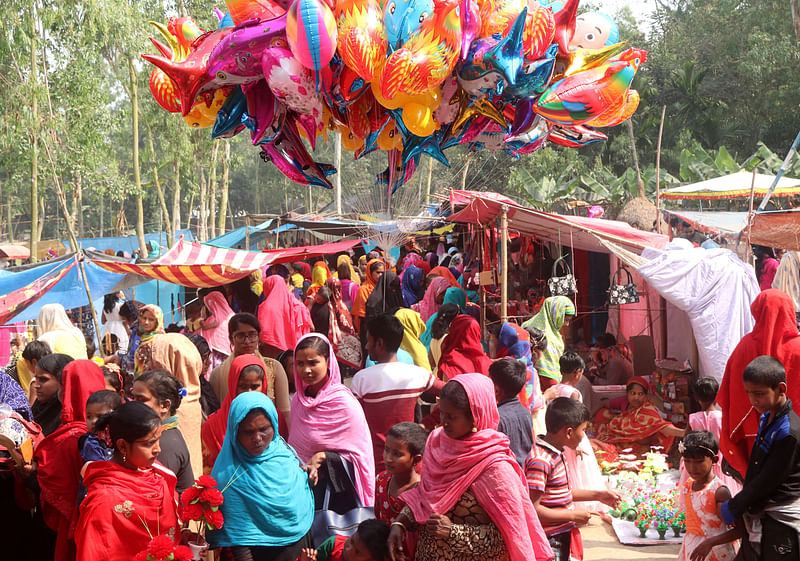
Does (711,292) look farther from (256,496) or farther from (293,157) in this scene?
(256,496)

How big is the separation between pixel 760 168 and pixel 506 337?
58.2 feet

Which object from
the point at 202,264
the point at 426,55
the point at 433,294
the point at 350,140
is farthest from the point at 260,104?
the point at 433,294

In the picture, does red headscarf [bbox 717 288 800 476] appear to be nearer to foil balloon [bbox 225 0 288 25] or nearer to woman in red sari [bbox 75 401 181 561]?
woman in red sari [bbox 75 401 181 561]

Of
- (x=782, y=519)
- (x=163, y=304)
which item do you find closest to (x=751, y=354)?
(x=782, y=519)

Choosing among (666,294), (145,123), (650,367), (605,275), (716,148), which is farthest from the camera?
(716,148)

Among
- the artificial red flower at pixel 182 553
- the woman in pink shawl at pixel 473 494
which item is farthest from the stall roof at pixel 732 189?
the artificial red flower at pixel 182 553

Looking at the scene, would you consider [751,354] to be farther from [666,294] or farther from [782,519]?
[666,294]

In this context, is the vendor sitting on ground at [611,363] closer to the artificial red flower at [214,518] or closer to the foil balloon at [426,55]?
the foil balloon at [426,55]

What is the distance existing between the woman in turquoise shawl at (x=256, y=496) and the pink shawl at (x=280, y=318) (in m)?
4.48

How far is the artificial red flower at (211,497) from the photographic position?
287cm

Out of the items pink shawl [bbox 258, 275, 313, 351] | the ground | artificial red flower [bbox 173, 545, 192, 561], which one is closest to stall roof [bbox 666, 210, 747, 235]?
pink shawl [bbox 258, 275, 313, 351]

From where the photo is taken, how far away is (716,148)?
3014 centimetres

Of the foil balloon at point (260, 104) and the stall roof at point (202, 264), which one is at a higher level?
the foil balloon at point (260, 104)

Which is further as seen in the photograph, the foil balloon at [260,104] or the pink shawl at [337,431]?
the foil balloon at [260,104]
